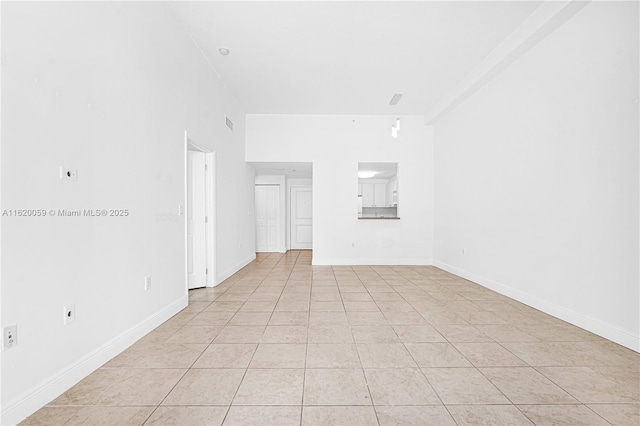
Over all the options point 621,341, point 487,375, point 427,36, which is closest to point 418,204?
point 427,36

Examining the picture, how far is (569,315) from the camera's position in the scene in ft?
9.22

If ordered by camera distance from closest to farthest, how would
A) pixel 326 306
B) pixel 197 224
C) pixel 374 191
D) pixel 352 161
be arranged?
pixel 326 306
pixel 197 224
pixel 352 161
pixel 374 191

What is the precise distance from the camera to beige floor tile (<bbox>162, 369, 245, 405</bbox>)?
64.8 inches

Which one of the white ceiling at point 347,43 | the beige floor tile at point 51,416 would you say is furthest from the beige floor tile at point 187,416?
the white ceiling at point 347,43

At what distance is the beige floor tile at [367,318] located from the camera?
112 inches

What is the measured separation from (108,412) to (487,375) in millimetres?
2263

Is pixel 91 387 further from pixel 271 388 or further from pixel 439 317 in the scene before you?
pixel 439 317

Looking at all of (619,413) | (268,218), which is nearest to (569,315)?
(619,413)

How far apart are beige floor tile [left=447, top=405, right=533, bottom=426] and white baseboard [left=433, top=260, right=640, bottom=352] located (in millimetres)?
1534

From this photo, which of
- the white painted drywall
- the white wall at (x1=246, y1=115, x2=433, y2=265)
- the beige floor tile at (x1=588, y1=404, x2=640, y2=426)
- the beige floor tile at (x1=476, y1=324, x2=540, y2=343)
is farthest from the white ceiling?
the white painted drywall

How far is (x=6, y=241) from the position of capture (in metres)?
1.42

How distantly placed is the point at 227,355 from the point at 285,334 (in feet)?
1.79

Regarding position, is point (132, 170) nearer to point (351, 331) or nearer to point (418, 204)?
point (351, 331)

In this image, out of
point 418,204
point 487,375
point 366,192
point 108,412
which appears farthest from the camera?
point 366,192
